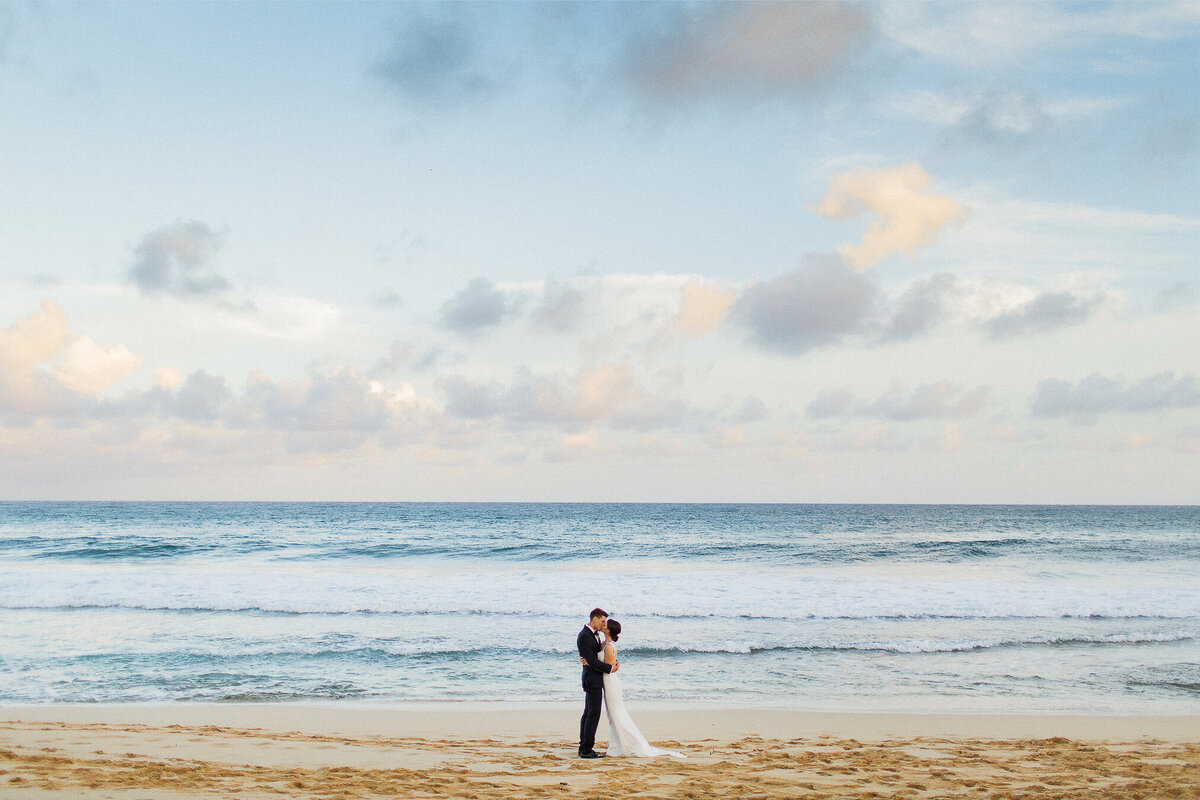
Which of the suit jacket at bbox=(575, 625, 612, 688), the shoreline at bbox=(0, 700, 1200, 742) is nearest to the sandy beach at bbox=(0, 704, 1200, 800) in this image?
the shoreline at bbox=(0, 700, 1200, 742)

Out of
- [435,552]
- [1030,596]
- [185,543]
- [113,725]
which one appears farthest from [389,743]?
[185,543]

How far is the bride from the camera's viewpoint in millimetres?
8703

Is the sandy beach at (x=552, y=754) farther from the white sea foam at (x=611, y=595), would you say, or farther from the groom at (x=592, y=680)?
the white sea foam at (x=611, y=595)

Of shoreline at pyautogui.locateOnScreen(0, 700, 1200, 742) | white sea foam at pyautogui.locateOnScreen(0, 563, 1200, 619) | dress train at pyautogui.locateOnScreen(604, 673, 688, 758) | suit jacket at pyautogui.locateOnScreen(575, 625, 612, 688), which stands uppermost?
suit jacket at pyautogui.locateOnScreen(575, 625, 612, 688)

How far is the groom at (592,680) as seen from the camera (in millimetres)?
8758

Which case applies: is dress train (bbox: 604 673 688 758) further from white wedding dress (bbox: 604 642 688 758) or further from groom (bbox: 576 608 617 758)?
groom (bbox: 576 608 617 758)

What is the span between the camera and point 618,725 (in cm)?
877

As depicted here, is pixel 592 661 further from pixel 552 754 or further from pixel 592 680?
pixel 552 754

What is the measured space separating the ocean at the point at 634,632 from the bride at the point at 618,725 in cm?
288

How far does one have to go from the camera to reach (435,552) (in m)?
39.8

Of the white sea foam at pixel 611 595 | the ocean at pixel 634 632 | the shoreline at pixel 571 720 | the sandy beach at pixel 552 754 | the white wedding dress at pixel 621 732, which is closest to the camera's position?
the sandy beach at pixel 552 754

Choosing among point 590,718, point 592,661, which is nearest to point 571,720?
point 590,718

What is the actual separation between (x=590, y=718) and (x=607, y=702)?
26 centimetres

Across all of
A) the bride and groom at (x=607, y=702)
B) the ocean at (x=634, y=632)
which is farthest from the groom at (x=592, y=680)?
the ocean at (x=634, y=632)
